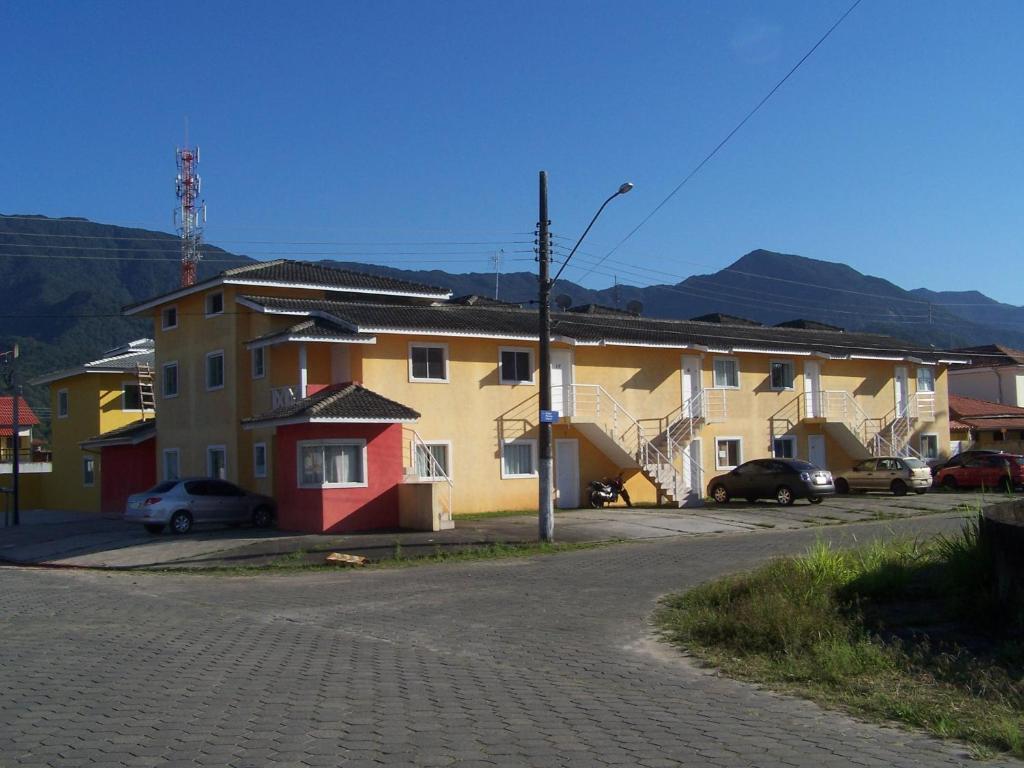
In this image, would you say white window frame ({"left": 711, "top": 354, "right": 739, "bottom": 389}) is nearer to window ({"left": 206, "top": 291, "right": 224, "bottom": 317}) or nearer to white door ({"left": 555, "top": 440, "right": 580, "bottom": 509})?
white door ({"left": 555, "top": 440, "right": 580, "bottom": 509})

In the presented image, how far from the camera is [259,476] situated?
3170cm

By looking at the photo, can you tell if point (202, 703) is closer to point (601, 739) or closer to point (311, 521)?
point (601, 739)

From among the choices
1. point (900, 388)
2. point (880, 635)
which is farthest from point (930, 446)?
point (880, 635)

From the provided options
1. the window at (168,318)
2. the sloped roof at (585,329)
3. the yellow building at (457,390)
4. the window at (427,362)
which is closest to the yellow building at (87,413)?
the yellow building at (457,390)

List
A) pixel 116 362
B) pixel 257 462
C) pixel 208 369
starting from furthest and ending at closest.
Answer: pixel 116 362 < pixel 208 369 < pixel 257 462

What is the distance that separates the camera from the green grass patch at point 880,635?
8492 millimetres

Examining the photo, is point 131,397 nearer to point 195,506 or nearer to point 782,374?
point 195,506

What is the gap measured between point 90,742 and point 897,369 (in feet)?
146

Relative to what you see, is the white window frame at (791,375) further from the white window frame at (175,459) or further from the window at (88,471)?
the window at (88,471)

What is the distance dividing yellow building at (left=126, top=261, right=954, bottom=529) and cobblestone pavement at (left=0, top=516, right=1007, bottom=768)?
1218 cm

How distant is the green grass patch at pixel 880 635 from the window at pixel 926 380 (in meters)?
35.2

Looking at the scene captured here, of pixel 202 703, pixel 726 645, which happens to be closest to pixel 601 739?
pixel 202 703

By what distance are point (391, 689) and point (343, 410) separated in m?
18.2

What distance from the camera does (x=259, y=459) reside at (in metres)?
31.9
